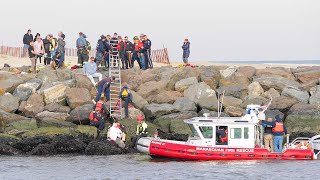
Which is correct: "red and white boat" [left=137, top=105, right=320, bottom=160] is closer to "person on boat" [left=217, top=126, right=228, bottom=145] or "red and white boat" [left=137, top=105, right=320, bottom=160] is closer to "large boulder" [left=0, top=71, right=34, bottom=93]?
"person on boat" [left=217, top=126, right=228, bottom=145]

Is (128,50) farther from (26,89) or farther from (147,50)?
(26,89)

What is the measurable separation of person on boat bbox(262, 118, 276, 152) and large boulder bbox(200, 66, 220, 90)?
34.1ft

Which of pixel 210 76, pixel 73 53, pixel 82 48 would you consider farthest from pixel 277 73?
pixel 73 53

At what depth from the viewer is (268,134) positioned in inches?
1464

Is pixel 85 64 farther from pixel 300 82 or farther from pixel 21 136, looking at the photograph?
pixel 300 82

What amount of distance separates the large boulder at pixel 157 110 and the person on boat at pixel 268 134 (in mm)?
7108

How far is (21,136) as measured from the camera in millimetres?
41156

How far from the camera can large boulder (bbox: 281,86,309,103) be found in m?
44.7

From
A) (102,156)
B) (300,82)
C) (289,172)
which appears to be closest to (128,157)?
(102,156)

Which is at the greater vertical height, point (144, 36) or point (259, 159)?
point (144, 36)

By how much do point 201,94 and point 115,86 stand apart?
4676 mm

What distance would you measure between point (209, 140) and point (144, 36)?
15071 mm

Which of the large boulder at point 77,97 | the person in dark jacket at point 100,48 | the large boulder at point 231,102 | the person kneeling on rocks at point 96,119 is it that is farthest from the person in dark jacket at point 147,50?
the person kneeling on rocks at point 96,119

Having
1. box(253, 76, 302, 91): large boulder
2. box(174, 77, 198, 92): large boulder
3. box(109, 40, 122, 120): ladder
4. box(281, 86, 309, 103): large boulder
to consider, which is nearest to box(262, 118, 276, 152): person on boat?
box(281, 86, 309, 103): large boulder
